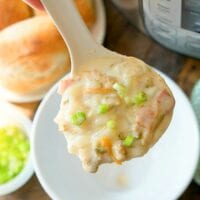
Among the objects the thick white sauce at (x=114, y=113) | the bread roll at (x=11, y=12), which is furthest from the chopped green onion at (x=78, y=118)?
the bread roll at (x=11, y=12)

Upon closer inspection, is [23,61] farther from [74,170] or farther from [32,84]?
[74,170]

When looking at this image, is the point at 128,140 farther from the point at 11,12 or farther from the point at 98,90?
the point at 11,12

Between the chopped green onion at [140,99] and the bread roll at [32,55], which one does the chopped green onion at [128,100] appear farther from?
the bread roll at [32,55]

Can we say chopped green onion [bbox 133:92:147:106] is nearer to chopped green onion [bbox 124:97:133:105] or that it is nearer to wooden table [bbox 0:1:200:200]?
chopped green onion [bbox 124:97:133:105]

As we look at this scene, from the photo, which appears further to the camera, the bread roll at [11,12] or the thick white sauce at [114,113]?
the bread roll at [11,12]

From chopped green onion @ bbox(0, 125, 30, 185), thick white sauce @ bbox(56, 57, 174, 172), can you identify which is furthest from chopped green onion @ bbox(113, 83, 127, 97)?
chopped green onion @ bbox(0, 125, 30, 185)

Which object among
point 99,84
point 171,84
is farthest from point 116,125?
point 171,84
